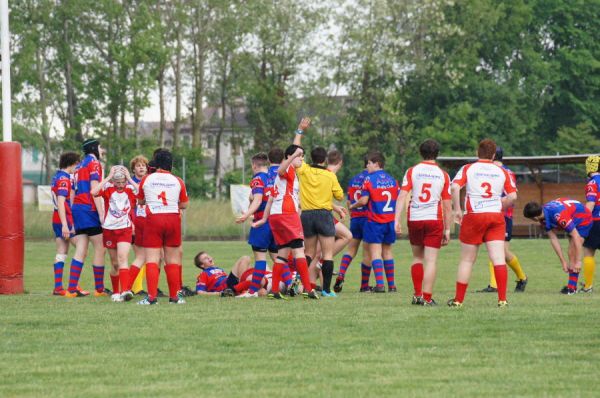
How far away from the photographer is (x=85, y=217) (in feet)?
53.2

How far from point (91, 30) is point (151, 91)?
14.3ft

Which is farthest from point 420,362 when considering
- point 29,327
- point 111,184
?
point 111,184

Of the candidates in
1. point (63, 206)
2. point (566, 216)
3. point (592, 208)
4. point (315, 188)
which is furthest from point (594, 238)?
point (63, 206)

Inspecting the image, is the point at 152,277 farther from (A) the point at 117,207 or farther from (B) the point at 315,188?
(B) the point at 315,188

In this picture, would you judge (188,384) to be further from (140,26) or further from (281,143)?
(281,143)

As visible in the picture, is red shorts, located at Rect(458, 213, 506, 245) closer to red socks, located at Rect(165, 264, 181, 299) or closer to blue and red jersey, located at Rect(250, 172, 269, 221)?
blue and red jersey, located at Rect(250, 172, 269, 221)

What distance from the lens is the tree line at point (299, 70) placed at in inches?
2397

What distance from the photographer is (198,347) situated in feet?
33.4

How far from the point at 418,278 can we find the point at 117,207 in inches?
163

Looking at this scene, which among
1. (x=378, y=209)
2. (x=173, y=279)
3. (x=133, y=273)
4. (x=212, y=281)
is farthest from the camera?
(x=378, y=209)

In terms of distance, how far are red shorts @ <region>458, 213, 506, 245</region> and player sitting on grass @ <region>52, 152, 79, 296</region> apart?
18.6ft

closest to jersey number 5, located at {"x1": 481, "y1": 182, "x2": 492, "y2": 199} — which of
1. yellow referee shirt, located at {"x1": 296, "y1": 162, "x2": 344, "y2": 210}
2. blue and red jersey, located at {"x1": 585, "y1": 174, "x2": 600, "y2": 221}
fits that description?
yellow referee shirt, located at {"x1": 296, "y1": 162, "x2": 344, "y2": 210}

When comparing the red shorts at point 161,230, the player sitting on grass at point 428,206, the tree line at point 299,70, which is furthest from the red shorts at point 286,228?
the tree line at point 299,70

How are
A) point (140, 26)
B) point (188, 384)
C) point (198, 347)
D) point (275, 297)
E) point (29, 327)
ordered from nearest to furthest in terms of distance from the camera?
point (188, 384), point (198, 347), point (29, 327), point (275, 297), point (140, 26)
